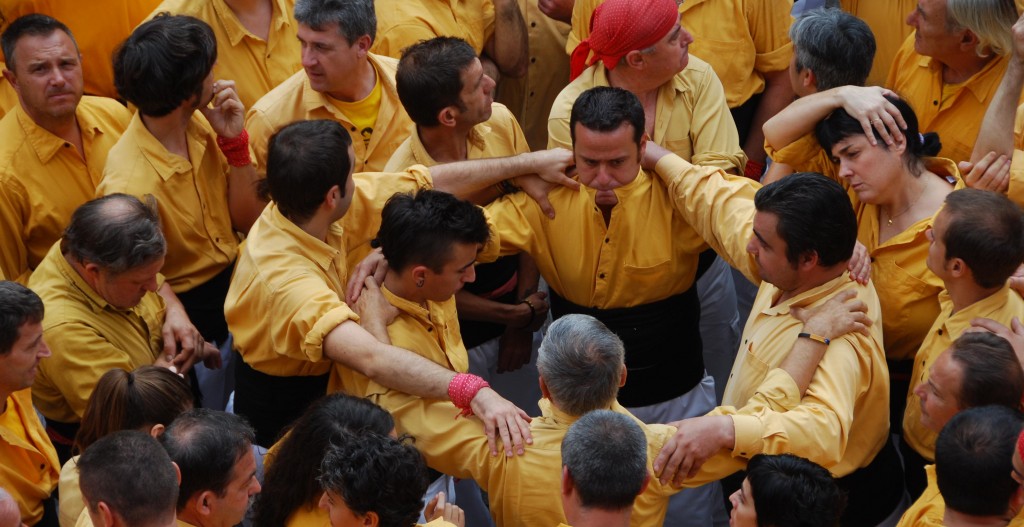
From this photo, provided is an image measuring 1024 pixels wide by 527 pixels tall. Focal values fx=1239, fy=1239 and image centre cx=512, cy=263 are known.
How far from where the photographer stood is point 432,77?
5.64 metres

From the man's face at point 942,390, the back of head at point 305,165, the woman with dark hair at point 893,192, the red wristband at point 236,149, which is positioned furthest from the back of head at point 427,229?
the man's face at point 942,390

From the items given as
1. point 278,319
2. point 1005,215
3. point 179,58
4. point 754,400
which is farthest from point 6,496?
point 1005,215

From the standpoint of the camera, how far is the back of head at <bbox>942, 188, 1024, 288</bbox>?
469cm

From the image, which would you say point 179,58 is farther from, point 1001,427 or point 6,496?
point 1001,427

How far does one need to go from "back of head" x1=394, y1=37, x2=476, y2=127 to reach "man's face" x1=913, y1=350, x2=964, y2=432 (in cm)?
242

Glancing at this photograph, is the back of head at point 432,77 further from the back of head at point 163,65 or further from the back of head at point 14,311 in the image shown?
the back of head at point 14,311

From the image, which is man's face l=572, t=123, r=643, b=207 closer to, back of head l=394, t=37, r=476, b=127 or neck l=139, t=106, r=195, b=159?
back of head l=394, t=37, r=476, b=127

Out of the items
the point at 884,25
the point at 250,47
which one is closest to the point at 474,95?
the point at 250,47

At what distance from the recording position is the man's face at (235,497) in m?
4.06

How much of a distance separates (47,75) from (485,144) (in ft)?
6.83

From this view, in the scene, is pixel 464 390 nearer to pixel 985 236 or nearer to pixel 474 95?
pixel 474 95

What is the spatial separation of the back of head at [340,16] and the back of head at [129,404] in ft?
7.28

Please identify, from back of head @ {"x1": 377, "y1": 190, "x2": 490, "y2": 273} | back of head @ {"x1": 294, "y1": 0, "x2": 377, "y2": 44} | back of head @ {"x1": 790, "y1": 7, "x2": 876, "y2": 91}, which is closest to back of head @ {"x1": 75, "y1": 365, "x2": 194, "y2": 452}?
back of head @ {"x1": 377, "y1": 190, "x2": 490, "y2": 273}

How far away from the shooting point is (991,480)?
156 inches
